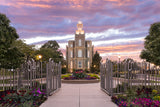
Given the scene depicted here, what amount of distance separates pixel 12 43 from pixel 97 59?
214ft

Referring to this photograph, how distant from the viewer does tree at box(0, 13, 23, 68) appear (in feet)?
29.6

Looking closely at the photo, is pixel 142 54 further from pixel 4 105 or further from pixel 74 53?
pixel 74 53

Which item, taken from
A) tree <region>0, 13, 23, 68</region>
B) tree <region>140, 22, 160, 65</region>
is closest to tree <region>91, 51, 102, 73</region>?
tree <region>140, 22, 160, 65</region>

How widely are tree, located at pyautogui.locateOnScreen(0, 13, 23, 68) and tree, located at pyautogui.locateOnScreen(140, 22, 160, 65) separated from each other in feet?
30.9

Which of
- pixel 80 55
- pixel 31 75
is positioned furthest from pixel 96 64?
pixel 31 75

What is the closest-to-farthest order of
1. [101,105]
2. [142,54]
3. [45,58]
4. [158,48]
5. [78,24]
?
[101,105] → [158,48] → [142,54] → [45,58] → [78,24]

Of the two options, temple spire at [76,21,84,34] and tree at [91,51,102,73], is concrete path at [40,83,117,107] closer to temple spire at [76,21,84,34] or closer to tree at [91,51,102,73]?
tree at [91,51,102,73]

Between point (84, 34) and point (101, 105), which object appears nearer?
point (101, 105)

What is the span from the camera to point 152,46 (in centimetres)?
1445

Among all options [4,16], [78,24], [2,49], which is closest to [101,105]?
[2,49]

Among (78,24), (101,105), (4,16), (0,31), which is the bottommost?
(101,105)

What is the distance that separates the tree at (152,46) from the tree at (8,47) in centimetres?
943

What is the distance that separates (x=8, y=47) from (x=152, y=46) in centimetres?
1019

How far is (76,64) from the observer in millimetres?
76562
